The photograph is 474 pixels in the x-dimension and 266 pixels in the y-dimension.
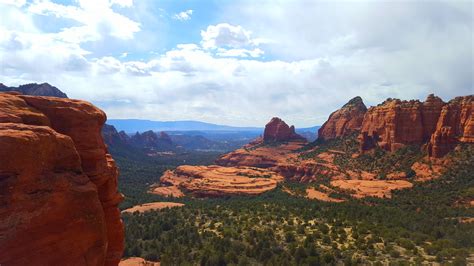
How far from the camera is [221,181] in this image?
116 m

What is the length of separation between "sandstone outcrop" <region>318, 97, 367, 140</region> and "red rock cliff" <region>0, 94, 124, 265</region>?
140830 millimetres

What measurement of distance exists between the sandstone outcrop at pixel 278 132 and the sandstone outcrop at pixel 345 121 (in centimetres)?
1707

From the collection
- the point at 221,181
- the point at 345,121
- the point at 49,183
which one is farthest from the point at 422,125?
the point at 49,183

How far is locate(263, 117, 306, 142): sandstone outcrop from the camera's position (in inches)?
7431

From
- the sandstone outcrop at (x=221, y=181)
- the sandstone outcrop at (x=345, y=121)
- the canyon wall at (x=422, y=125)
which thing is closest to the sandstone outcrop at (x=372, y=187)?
the canyon wall at (x=422, y=125)

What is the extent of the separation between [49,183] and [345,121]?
508ft

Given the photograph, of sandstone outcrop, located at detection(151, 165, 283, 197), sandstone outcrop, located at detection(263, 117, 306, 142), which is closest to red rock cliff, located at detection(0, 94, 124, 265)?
sandstone outcrop, located at detection(151, 165, 283, 197)

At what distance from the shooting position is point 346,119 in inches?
6314

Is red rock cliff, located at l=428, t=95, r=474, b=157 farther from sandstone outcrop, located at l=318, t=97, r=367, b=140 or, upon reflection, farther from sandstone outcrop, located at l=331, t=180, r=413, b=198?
sandstone outcrop, located at l=318, t=97, r=367, b=140

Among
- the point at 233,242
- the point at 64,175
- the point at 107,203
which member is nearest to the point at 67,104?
the point at 64,175

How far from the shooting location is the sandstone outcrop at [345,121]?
503 feet

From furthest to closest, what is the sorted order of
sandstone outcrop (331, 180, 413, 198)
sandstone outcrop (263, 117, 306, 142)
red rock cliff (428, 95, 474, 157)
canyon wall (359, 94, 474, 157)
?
sandstone outcrop (263, 117, 306, 142), canyon wall (359, 94, 474, 157), red rock cliff (428, 95, 474, 157), sandstone outcrop (331, 180, 413, 198)

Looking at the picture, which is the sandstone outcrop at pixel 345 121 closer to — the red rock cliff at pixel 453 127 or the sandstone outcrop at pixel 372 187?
the red rock cliff at pixel 453 127

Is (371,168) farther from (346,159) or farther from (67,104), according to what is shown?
(67,104)
